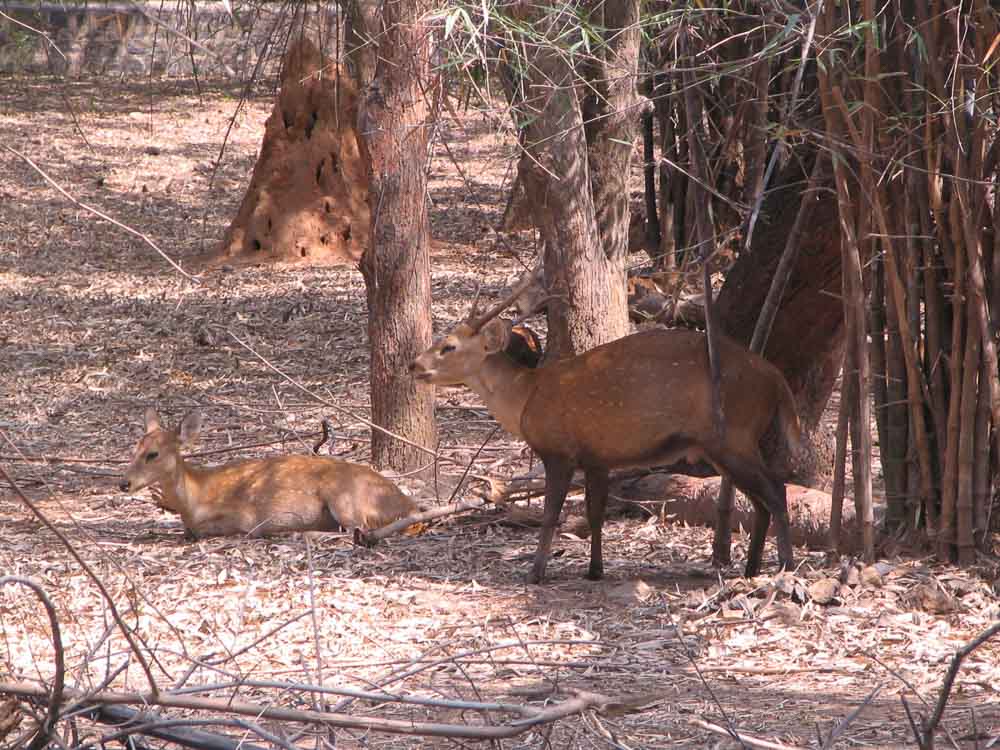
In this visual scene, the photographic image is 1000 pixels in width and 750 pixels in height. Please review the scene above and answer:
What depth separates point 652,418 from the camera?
6000 millimetres

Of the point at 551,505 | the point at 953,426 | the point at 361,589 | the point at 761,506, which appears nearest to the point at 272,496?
the point at 361,589

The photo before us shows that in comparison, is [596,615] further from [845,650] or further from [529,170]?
[529,170]

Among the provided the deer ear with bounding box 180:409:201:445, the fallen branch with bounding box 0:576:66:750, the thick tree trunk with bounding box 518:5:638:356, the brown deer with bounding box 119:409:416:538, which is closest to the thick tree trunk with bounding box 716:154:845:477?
the thick tree trunk with bounding box 518:5:638:356

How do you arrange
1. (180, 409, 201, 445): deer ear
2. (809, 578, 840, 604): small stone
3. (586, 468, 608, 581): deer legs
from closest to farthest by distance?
(809, 578, 840, 604): small stone < (586, 468, 608, 581): deer legs < (180, 409, 201, 445): deer ear

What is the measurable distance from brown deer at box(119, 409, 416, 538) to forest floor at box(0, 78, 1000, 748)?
0.15 meters

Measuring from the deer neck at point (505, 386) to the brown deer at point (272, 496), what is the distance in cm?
75

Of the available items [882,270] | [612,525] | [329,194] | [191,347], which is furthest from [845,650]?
[329,194]

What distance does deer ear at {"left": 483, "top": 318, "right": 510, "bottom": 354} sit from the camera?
6.76 meters

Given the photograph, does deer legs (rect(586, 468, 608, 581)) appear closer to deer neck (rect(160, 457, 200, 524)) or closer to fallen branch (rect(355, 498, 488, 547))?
fallen branch (rect(355, 498, 488, 547))

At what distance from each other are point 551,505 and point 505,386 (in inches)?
28.9

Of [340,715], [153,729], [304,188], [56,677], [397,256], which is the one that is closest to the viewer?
[56,677]

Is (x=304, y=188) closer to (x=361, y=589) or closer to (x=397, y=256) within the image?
(x=397, y=256)

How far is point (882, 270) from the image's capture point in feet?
18.7

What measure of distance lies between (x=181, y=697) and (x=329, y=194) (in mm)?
10638
